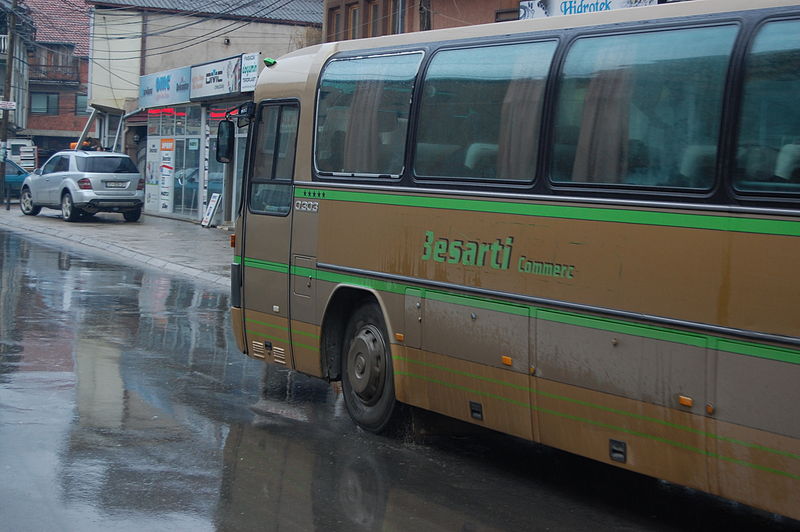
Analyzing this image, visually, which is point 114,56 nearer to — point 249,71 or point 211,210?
point 211,210

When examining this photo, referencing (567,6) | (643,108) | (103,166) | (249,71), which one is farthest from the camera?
(103,166)

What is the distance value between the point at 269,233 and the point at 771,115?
5.09 metres

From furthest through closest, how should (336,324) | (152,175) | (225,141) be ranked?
(152,175) < (225,141) < (336,324)

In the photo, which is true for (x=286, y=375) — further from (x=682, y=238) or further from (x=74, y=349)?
(x=682, y=238)

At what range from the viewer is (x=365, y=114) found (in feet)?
27.9

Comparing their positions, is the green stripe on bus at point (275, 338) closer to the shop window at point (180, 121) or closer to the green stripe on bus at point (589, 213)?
the green stripe on bus at point (589, 213)

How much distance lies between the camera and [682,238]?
580cm

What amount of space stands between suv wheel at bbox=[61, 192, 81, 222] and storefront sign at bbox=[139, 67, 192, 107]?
4662mm

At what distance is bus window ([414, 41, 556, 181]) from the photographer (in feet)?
22.9

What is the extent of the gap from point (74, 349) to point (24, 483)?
16.3 ft

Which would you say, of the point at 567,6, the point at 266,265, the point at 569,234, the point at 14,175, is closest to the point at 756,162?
the point at 569,234

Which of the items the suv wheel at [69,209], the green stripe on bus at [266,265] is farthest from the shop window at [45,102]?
the green stripe on bus at [266,265]

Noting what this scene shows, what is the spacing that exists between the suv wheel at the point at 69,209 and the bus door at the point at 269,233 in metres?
22.4

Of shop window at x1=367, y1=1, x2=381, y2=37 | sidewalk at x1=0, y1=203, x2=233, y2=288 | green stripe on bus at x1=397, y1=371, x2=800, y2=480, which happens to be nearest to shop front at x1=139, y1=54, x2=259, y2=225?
sidewalk at x1=0, y1=203, x2=233, y2=288
